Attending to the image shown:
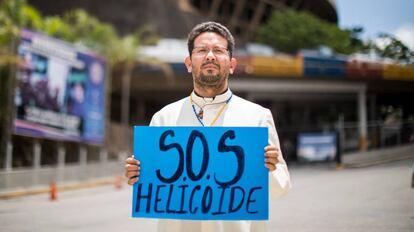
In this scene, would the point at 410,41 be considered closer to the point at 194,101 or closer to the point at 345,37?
the point at 194,101

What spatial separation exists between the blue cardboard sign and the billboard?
18787mm

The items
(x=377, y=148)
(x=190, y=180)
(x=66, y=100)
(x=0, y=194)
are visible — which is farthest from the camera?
(x=377, y=148)

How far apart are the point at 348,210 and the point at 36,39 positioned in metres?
17.5

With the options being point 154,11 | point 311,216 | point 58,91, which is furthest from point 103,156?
point 154,11

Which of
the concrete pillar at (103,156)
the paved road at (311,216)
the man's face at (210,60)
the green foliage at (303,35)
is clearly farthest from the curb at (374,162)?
the green foliage at (303,35)

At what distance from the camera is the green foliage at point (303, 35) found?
46.0m

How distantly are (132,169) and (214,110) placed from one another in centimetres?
71

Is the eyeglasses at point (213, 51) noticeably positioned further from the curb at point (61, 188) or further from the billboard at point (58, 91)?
the billboard at point (58, 91)

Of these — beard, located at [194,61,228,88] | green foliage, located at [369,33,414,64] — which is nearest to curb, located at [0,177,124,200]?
green foliage, located at [369,33,414,64]

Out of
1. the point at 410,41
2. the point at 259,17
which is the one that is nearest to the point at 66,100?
the point at 410,41

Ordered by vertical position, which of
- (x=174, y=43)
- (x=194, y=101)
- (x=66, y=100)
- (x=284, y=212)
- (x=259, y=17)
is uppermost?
(x=259, y=17)

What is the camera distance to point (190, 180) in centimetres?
324

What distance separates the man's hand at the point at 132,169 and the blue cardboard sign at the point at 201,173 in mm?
39

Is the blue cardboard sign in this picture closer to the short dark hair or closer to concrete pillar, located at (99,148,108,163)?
the short dark hair
